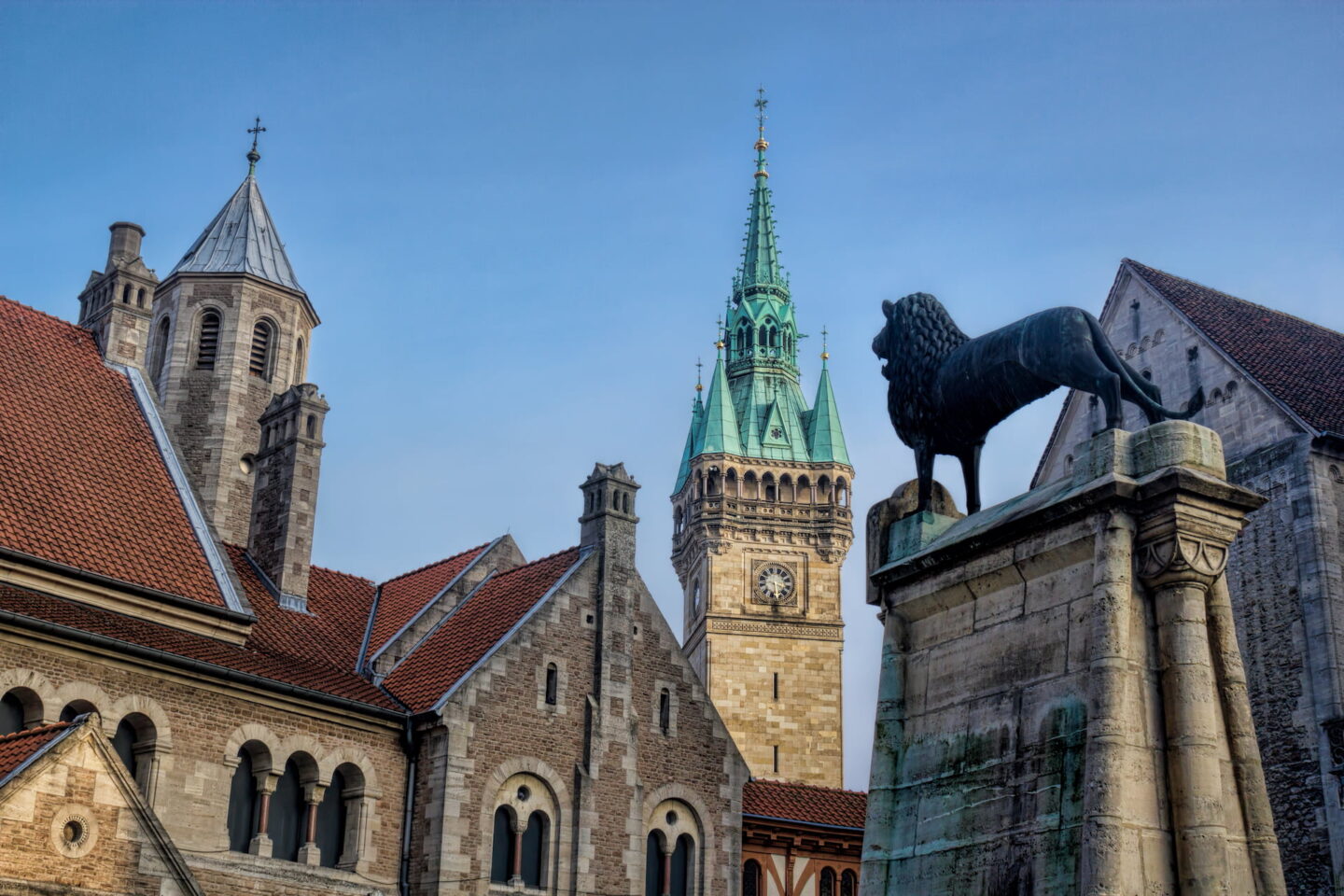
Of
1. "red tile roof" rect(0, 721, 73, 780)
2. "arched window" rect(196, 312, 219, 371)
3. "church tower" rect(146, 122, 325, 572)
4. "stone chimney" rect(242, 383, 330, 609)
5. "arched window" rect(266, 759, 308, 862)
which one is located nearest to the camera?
"red tile roof" rect(0, 721, 73, 780)

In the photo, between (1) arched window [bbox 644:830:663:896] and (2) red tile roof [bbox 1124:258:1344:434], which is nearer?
(2) red tile roof [bbox 1124:258:1344:434]

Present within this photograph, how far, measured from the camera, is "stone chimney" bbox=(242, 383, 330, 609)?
103 feet

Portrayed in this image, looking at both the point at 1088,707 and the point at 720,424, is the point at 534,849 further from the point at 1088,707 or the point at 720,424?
the point at 720,424

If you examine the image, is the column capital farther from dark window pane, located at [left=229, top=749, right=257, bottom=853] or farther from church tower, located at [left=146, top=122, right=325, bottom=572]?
church tower, located at [left=146, top=122, right=325, bottom=572]

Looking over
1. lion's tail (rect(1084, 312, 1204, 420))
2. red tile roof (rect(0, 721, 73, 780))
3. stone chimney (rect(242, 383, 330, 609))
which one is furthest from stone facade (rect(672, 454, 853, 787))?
lion's tail (rect(1084, 312, 1204, 420))

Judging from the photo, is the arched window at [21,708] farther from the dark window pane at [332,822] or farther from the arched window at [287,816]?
the dark window pane at [332,822]

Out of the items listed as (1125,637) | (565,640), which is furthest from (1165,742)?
(565,640)

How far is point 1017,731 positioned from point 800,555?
80056mm

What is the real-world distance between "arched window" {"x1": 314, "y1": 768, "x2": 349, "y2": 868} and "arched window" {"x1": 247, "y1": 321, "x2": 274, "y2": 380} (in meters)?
15.3

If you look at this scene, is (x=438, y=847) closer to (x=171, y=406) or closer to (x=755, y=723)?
(x=171, y=406)

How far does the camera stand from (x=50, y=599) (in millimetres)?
23719

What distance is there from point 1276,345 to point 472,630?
17.1 meters

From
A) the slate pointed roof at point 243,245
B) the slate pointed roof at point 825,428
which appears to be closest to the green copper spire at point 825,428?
the slate pointed roof at point 825,428

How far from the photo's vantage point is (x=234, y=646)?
86.5 ft
